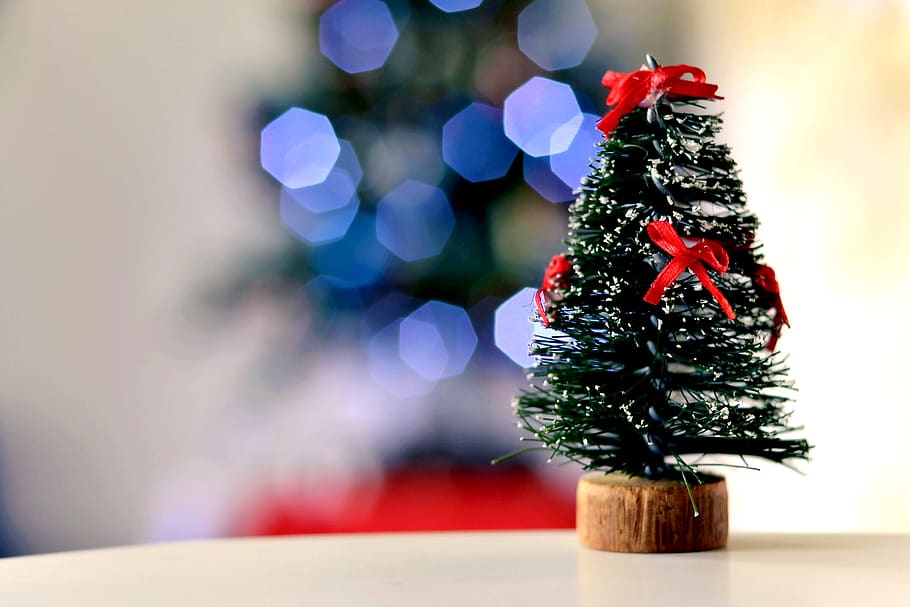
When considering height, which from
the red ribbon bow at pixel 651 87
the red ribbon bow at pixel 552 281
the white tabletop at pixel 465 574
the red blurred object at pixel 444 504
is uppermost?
the red ribbon bow at pixel 651 87

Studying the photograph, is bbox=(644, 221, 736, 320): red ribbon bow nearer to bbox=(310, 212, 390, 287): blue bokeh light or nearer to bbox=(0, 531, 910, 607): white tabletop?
bbox=(0, 531, 910, 607): white tabletop

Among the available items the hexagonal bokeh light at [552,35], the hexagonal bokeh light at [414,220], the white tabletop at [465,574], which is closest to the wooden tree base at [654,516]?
the white tabletop at [465,574]

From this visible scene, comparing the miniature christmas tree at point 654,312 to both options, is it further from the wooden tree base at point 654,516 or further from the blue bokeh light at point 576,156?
the blue bokeh light at point 576,156

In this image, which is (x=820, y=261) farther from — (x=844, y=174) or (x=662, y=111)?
(x=662, y=111)

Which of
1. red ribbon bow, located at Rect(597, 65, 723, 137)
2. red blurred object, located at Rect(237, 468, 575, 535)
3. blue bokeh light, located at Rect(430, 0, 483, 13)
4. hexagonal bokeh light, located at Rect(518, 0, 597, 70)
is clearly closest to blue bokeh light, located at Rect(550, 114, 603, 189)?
hexagonal bokeh light, located at Rect(518, 0, 597, 70)

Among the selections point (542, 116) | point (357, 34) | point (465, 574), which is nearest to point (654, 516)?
point (465, 574)
